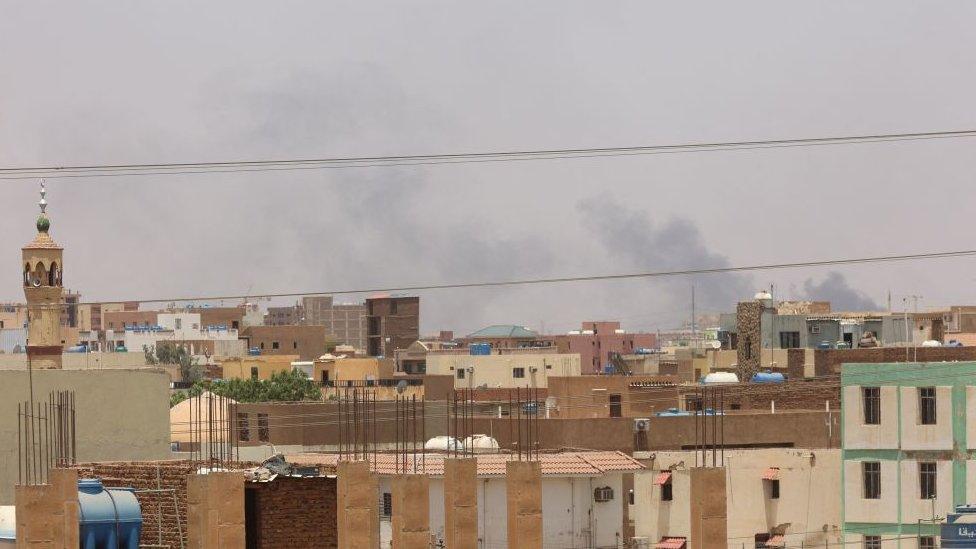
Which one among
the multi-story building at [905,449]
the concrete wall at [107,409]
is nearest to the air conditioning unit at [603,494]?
the multi-story building at [905,449]

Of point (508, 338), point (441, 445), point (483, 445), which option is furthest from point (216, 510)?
point (508, 338)

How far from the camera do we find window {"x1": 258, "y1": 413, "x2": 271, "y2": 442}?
69.2m

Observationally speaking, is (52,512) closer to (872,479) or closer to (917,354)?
(872,479)

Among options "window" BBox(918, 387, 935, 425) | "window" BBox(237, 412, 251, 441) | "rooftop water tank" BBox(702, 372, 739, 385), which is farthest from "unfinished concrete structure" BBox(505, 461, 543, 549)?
"rooftop water tank" BBox(702, 372, 739, 385)

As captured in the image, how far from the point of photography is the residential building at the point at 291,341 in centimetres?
14412

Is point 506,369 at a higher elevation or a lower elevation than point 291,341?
higher

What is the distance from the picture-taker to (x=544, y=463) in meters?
50.3

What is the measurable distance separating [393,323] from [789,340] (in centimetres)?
6401

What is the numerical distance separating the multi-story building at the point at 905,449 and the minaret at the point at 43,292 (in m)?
37.8

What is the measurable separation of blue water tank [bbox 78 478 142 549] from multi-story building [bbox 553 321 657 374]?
88.2 m

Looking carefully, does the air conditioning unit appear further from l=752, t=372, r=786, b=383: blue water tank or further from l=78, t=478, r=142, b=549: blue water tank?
l=752, t=372, r=786, b=383: blue water tank

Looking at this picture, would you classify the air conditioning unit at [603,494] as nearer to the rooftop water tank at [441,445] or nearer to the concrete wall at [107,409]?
the rooftop water tank at [441,445]

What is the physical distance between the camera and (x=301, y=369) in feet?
397

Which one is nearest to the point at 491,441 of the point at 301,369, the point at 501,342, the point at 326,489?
the point at 326,489
